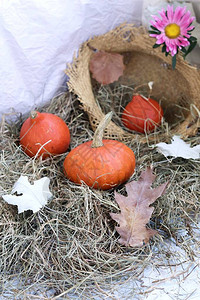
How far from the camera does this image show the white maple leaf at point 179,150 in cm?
124

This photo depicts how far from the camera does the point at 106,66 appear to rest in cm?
150

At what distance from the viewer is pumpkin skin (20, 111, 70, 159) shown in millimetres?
1290

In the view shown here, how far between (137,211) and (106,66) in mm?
690

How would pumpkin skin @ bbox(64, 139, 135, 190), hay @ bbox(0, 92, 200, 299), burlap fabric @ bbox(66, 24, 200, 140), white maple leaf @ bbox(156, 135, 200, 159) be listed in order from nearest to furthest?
hay @ bbox(0, 92, 200, 299) < pumpkin skin @ bbox(64, 139, 135, 190) < white maple leaf @ bbox(156, 135, 200, 159) < burlap fabric @ bbox(66, 24, 200, 140)

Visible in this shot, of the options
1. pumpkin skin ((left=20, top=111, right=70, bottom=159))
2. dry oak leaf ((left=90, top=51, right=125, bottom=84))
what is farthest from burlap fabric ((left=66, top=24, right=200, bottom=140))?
pumpkin skin ((left=20, top=111, right=70, bottom=159))

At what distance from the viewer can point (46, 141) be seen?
129 cm

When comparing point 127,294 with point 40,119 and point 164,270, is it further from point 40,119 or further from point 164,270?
point 40,119

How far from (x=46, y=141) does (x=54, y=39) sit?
16.7 inches

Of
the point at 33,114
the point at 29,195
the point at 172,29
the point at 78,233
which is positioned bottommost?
the point at 78,233

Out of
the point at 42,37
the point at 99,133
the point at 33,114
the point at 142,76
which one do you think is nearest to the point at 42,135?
the point at 33,114

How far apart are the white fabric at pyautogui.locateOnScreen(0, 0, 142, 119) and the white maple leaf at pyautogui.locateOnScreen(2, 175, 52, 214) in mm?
445

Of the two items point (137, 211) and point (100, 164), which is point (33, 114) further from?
point (137, 211)

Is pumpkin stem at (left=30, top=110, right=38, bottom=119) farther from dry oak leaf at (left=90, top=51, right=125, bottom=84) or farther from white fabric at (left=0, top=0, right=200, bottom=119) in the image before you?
dry oak leaf at (left=90, top=51, right=125, bottom=84)

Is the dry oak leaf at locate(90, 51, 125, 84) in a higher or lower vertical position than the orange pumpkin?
higher
